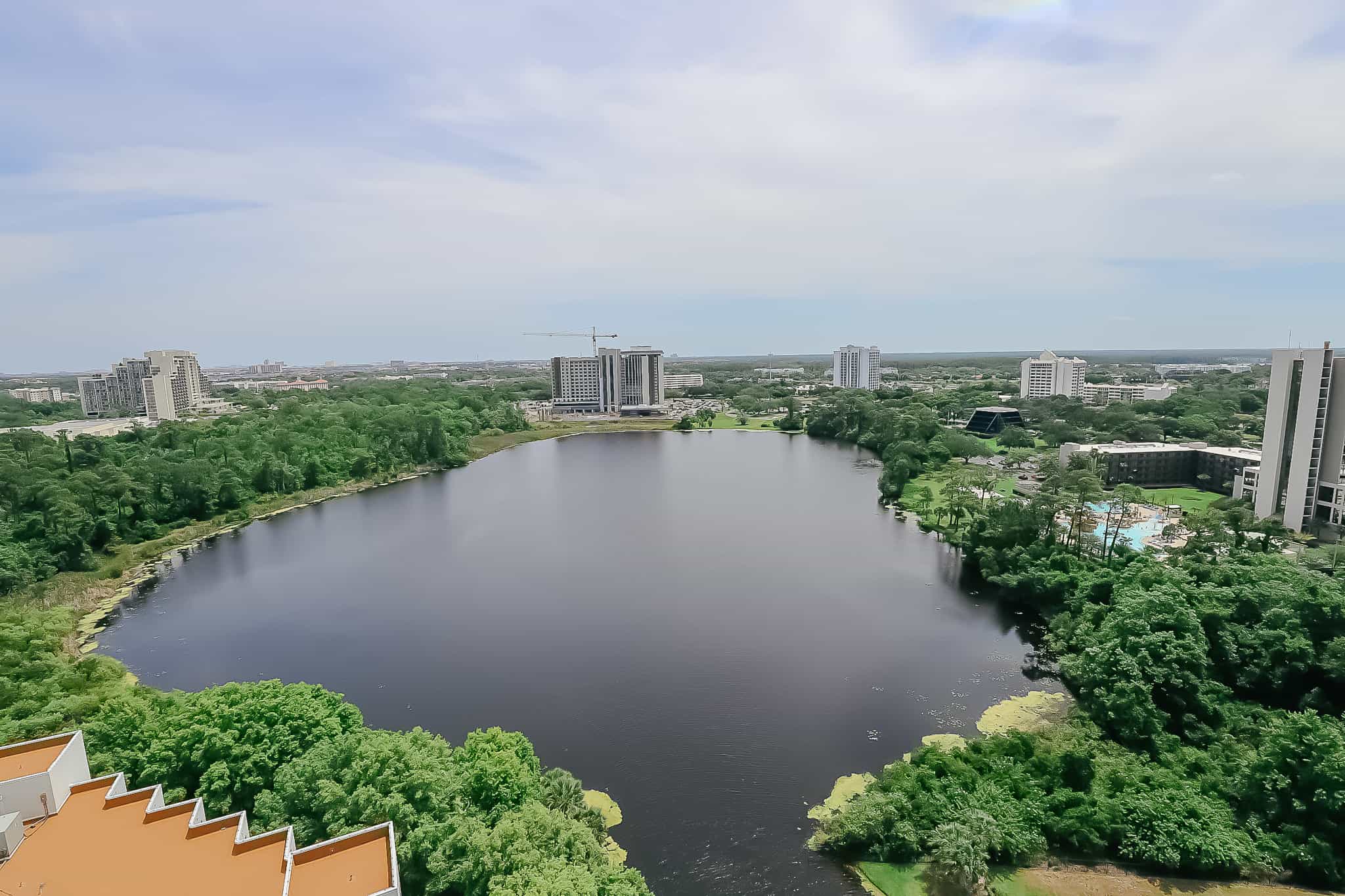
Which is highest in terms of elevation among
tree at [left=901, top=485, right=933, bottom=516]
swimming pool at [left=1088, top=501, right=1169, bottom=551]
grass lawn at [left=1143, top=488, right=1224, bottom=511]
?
swimming pool at [left=1088, top=501, right=1169, bottom=551]

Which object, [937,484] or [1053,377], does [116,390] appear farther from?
[1053,377]

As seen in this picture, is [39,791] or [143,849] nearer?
[143,849]

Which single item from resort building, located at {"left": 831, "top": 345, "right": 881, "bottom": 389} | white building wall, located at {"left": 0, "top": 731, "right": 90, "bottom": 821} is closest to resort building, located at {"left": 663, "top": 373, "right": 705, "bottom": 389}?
resort building, located at {"left": 831, "top": 345, "right": 881, "bottom": 389}

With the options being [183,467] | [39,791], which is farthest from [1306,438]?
[183,467]

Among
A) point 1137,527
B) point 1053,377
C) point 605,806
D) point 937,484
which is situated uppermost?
point 1053,377

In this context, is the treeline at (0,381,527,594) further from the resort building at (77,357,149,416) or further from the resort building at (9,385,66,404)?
the resort building at (9,385,66,404)

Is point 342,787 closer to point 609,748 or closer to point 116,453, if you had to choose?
point 609,748

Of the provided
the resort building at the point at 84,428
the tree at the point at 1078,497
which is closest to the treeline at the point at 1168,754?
the tree at the point at 1078,497
